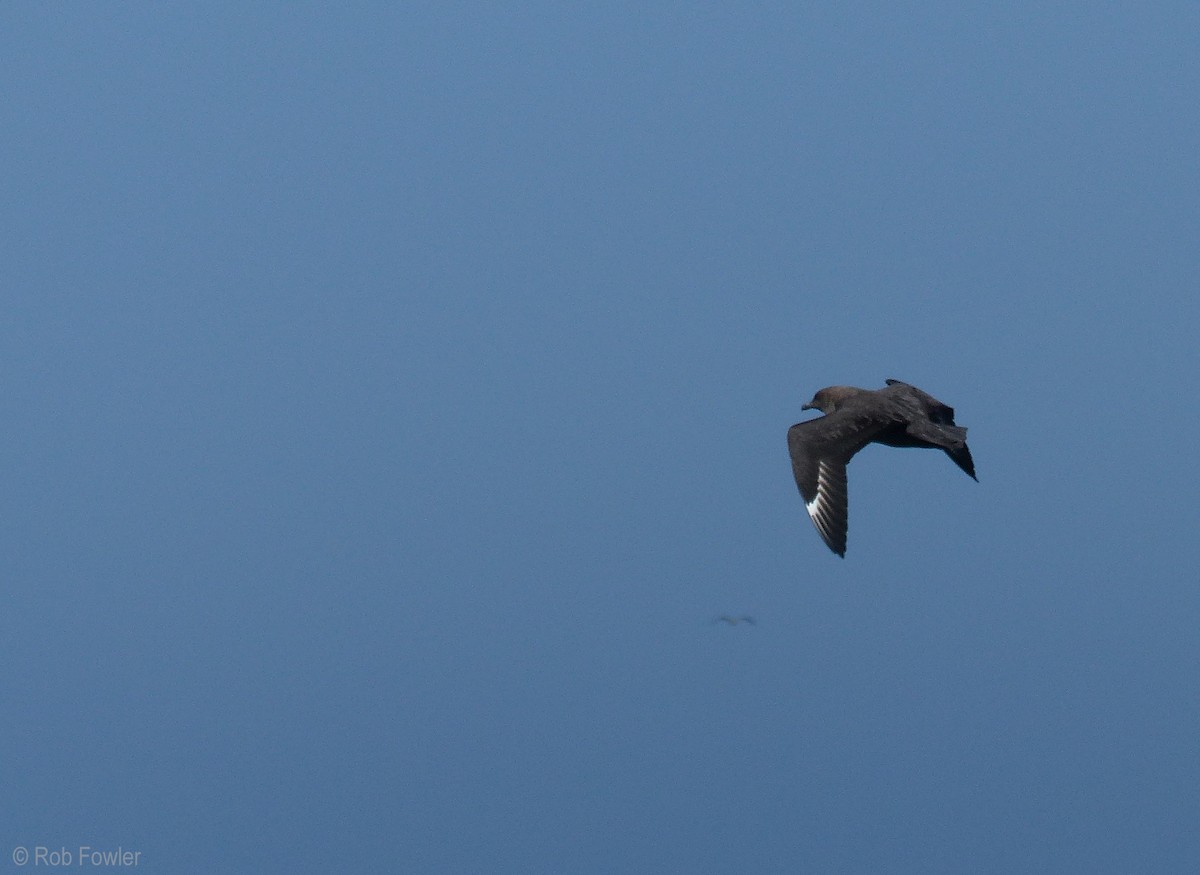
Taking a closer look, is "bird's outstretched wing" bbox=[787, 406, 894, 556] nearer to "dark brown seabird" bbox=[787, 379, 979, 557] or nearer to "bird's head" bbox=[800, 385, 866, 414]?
"dark brown seabird" bbox=[787, 379, 979, 557]

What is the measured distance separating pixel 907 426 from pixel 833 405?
34.2 inches

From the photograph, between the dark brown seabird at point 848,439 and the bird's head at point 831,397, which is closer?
the dark brown seabird at point 848,439

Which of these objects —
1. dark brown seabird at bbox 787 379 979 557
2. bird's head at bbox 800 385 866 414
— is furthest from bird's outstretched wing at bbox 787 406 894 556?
bird's head at bbox 800 385 866 414

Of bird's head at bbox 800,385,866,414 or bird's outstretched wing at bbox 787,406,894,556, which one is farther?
bird's head at bbox 800,385,866,414

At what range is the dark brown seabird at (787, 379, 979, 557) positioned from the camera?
11.3 m

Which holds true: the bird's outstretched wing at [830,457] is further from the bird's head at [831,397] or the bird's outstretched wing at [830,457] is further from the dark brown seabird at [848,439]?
the bird's head at [831,397]

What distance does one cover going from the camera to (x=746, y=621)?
36.1 feet

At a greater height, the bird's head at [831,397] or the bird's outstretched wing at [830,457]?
the bird's head at [831,397]

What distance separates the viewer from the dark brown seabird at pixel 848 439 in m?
11.3

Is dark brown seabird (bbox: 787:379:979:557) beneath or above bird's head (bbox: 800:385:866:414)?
beneath

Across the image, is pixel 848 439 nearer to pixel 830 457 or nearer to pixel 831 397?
pixel 830 457

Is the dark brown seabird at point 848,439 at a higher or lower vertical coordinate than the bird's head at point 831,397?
lower

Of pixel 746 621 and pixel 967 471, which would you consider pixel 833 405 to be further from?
pixel 746 621

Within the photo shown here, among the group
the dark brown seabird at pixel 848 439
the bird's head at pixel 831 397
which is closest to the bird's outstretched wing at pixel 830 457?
the dark brown seabird at pixel 848 439
